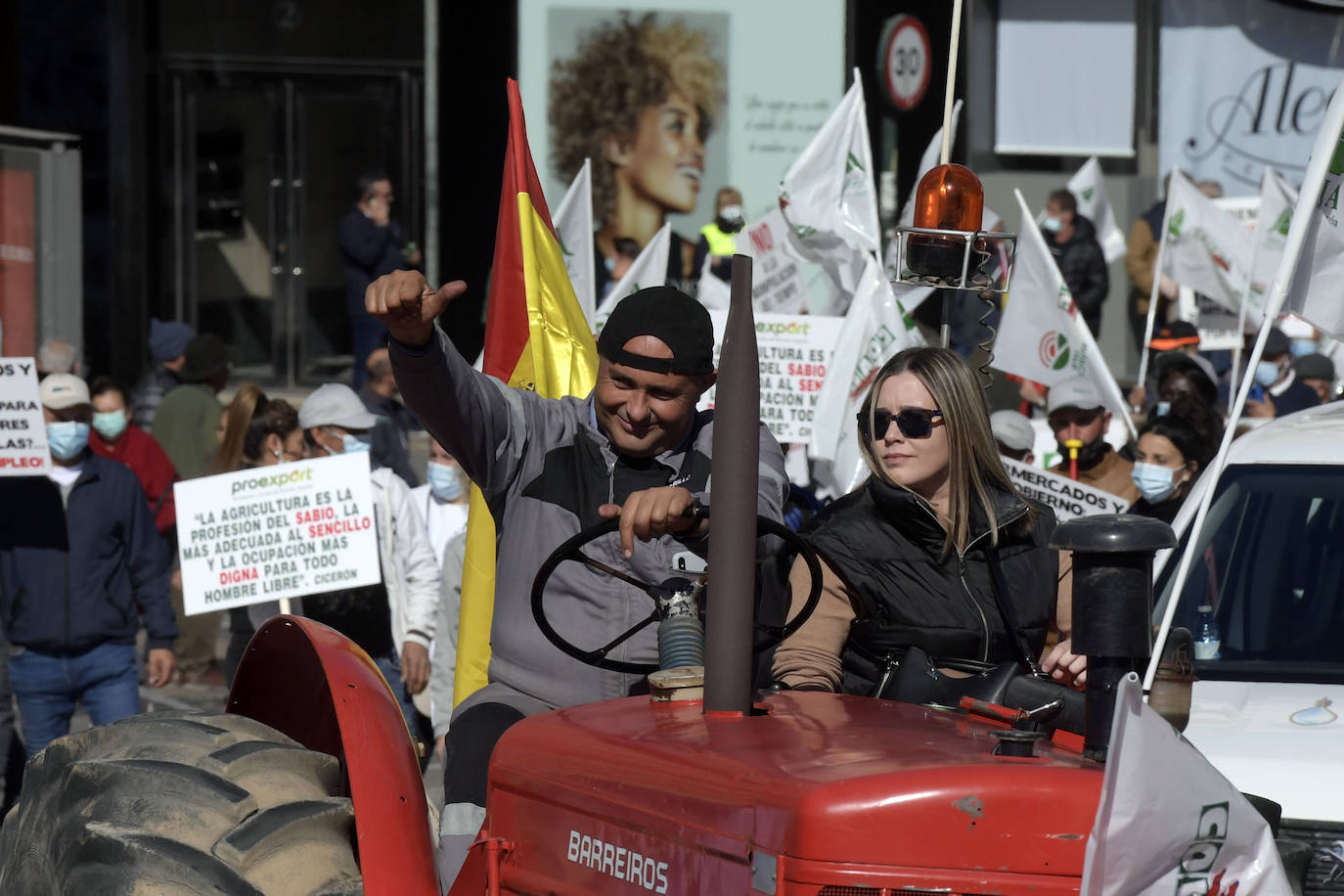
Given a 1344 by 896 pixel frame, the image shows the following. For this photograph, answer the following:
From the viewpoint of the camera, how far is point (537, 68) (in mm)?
16703

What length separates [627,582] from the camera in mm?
3887

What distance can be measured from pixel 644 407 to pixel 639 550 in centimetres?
32

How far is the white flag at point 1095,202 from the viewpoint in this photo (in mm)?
16703

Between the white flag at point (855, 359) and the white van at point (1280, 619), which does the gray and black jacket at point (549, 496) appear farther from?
the white flag at point (855, 359)

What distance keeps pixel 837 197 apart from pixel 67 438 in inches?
184

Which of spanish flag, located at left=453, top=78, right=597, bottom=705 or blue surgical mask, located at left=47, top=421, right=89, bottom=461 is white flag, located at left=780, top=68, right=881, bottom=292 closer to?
blue surgical mask, located at left=47, top=421, right=89, bottom=461

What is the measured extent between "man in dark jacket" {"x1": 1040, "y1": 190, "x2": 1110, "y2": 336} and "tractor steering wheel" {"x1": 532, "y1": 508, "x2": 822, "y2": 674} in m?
12.9

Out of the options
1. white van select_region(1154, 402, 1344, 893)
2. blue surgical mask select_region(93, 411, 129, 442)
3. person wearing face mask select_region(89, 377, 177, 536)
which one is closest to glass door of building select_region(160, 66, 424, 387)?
person wearing face mask select_region(89, 377, 177, 536)

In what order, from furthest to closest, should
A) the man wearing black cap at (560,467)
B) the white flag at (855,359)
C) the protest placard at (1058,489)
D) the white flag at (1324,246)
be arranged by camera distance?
1. the white flag at (855,359)
2. the protest placard at (1058,489)
3. the white flag at (1324,246)
4. the man wearing black cap at (560,467)

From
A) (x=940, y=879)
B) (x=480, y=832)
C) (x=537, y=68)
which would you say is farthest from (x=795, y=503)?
(x=537, y=68)

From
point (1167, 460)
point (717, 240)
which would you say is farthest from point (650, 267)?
point (717, 240)

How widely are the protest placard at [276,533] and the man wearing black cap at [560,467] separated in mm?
3910

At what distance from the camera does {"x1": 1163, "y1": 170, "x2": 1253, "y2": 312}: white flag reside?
13305mm

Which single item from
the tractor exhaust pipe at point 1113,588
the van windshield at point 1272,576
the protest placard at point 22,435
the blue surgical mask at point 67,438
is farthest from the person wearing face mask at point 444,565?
the tractor exhaust pipe at point 1113,588
